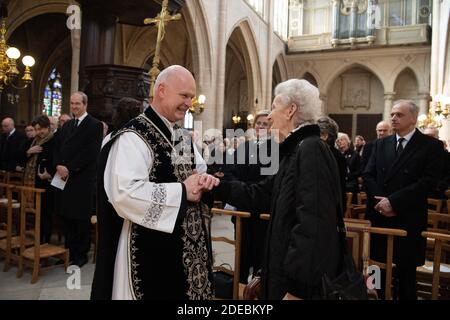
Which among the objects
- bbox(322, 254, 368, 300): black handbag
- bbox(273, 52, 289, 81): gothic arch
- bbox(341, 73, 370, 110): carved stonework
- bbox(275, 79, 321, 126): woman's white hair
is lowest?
bbox(322, 254, 368, 300): black handbag

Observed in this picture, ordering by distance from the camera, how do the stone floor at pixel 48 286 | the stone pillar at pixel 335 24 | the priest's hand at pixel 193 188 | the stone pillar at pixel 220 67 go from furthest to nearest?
the stone pillar at pixel 335 24 < the stone pillar at pixel 220 67 < the stone floor at pixel 48 286 < the priest's hand at pixel 193 188

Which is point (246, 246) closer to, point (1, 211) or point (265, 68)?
point (1, 211)

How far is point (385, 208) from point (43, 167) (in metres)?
3.94

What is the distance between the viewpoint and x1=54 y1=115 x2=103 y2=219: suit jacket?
170 inches

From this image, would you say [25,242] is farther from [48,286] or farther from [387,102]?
[387,102]

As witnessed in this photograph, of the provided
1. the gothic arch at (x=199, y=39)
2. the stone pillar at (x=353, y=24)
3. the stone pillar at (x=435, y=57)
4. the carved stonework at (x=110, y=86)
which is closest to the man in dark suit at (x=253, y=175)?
the carved stonework at (x=110, y=86)

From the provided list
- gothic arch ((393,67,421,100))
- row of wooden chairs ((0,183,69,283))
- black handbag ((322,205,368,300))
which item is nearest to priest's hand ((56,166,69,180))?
row of wooden chairs ((0,183,69,283))

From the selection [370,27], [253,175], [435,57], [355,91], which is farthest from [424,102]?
[253,175]

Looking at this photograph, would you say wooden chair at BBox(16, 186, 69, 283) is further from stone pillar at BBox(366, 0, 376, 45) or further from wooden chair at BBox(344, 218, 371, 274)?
stone pillar at BBox(366, 0, 376, 45)

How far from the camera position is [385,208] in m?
3.08

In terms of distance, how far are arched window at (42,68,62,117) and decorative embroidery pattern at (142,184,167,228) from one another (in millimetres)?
18468

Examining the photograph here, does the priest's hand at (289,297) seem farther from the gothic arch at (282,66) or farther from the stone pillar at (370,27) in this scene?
the stone pillar at (370,27)

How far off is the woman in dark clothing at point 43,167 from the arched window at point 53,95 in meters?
14.7

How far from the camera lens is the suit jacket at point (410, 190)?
304 centimetres
